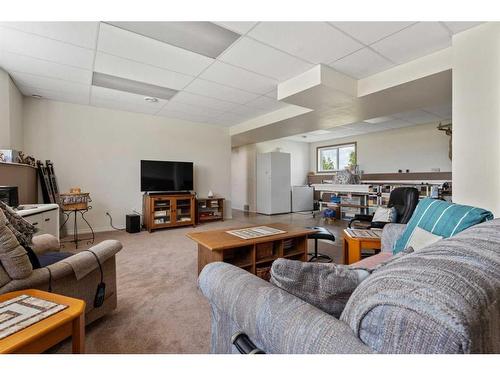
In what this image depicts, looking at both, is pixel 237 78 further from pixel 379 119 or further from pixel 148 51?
pixel 379 119

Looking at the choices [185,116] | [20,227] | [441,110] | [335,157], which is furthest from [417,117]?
[20,227]

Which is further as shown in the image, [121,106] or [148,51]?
[121,106]

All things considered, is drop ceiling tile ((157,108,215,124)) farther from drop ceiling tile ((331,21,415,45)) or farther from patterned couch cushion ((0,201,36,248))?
patterned couch cushion ((0,201,36,248))

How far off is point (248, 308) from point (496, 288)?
62cm

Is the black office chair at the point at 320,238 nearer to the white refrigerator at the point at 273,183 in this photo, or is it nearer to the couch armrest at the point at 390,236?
the couch armrest at the point at 390,236

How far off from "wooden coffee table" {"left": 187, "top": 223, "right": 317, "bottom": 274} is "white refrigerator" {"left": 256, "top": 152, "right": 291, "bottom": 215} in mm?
4344

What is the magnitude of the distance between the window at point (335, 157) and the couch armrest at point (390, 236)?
16.5 feet

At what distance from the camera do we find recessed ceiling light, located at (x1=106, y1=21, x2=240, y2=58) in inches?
83.9

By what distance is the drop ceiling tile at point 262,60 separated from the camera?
8.04 ft

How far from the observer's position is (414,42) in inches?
92.8

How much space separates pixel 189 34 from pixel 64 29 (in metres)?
1.11

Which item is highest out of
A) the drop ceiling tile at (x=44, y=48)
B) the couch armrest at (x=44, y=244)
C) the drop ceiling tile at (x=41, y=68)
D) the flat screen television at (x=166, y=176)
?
the drop ceiling tile at (x=41, y=68)

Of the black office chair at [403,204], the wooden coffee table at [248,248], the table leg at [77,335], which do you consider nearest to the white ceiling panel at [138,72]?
the wooden coffee table at [248,248]
